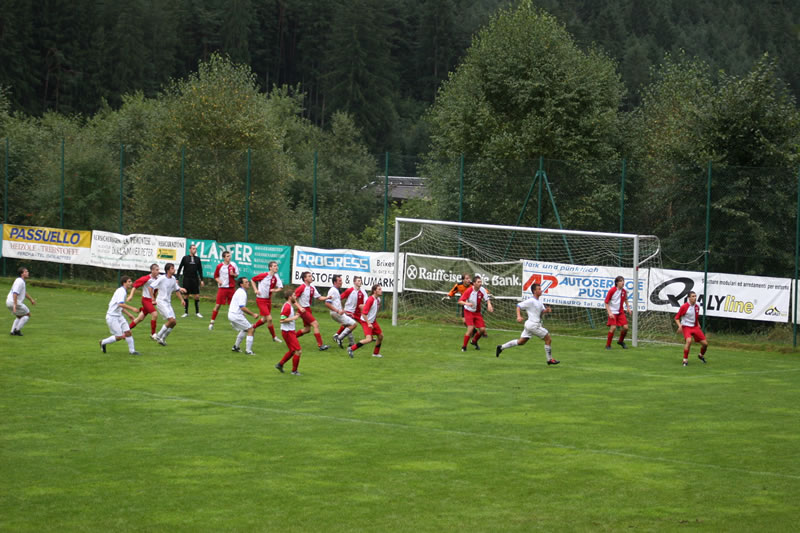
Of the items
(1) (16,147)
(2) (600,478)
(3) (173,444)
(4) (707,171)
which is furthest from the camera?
(1) (16,147)

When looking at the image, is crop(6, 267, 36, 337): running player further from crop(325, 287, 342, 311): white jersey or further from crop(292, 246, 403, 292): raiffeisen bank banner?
crop(292, 246, 403, 292): raiffeisen bank banner

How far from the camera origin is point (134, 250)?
128 feet

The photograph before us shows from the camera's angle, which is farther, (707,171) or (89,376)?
(707,171)

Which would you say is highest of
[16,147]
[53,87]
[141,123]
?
[53,87]

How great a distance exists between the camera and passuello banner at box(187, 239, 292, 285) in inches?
1409

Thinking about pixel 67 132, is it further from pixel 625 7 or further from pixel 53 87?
pixel 625 7

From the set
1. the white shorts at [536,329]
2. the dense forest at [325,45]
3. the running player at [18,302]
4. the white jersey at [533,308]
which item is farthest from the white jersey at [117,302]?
the dense forest at [325,45]

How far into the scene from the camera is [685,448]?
14969mm

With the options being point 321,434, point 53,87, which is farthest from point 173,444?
point 53,87

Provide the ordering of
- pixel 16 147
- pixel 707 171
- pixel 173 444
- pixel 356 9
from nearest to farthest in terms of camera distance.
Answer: pixel 173 444 → pixel 707 171 → pixel 16 147 → pixel 356 9

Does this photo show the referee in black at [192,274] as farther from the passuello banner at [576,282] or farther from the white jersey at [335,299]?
the passuello banner at [576,282]

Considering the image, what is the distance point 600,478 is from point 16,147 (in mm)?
38042

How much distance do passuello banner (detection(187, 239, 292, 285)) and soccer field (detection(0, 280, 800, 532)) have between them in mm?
10664

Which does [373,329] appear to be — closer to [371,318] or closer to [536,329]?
[371,318]
